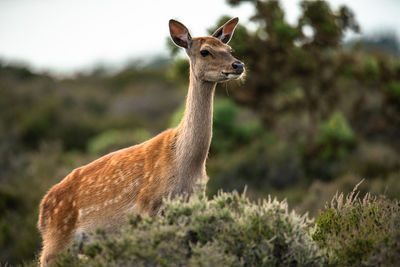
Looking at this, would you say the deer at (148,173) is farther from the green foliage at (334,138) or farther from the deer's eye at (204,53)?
the green foliage at (334,138)

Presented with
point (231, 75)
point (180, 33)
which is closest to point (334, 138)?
point (180, 33)

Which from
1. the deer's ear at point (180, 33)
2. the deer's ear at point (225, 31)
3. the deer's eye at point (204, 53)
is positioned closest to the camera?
the deer's eye at point (204, 53)

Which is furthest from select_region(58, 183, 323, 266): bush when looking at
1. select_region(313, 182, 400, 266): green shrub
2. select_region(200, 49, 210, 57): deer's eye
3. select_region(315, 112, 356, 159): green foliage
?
select_region(315, 112, 356, 159): green foliage

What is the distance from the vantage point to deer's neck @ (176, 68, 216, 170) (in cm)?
590

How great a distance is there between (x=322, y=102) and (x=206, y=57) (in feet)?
34.3

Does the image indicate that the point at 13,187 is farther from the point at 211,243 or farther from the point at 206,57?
the point at 211,243

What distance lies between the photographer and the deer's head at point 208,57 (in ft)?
19.6

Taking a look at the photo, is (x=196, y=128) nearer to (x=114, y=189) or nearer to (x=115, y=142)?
(x=114, y=189)

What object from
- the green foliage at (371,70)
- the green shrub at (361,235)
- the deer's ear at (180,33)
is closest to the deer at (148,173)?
the deer's ear at (180,33)

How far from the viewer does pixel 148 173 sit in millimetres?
5906

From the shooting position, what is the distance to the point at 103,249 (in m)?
4.56

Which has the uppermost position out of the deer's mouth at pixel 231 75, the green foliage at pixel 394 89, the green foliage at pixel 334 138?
the green foliage at pixel 394 89

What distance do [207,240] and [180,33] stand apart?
2.98m

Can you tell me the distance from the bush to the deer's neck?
34.7 inches
